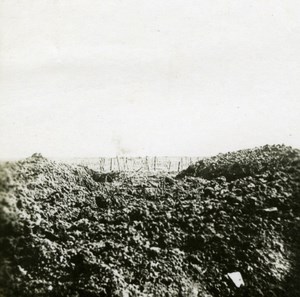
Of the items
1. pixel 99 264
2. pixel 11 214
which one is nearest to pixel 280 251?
pixel 99 264

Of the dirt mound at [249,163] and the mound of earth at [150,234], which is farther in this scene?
the dirt mound at [249,163]

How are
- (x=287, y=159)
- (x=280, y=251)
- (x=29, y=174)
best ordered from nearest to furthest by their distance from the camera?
(x=280, y=251) < (x=29, y=174) < (x=287, y=159)

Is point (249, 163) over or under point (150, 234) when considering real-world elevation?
over

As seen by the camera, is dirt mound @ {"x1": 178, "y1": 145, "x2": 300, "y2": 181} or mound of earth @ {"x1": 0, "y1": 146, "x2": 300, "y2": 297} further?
dirt mound @ {"x1": 178, "y1": 145, "x2": 300, "y2": 181}

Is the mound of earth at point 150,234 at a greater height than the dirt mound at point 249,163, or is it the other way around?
the dirt mound at point 249,163

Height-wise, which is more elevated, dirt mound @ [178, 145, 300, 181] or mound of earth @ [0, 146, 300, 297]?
dirt mound @ [178, 145, 300, 181]

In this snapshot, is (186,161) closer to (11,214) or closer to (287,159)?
(287,159)

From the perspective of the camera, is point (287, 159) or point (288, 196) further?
point (287, 159)

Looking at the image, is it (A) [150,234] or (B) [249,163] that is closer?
(A) [150,234]
